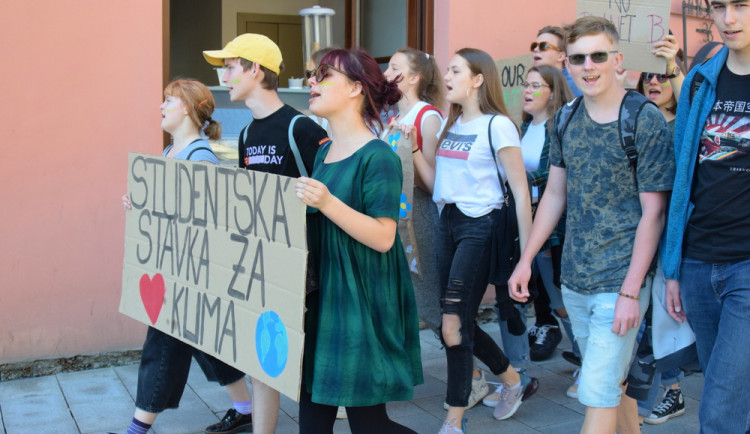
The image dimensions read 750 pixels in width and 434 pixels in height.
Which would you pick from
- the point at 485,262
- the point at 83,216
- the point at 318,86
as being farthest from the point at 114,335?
the point at 318,86

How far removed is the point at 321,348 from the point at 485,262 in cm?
145

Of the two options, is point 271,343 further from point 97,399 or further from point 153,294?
point 97,399

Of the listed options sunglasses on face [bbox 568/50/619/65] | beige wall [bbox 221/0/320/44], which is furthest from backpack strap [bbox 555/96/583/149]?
beige wall [bbox 221/0/320/44]

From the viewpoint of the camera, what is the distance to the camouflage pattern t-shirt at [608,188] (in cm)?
295

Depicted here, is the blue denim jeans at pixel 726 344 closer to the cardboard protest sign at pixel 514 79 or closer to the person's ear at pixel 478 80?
the person's ear at pixel 478 80

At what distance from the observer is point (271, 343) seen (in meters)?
2.77

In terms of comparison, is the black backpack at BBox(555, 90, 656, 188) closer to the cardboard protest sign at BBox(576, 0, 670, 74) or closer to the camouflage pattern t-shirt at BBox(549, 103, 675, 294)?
the camouflage pattern t-shirt at BBox(549, 103, 675, 294)

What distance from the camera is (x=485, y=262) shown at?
3943 millimetres

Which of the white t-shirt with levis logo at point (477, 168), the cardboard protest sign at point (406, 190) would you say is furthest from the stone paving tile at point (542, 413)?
the white t-shirt with levis logo at point (477, 168)

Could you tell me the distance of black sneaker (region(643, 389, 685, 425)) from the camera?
432 centimetres

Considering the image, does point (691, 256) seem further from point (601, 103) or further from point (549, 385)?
point (549, 385)

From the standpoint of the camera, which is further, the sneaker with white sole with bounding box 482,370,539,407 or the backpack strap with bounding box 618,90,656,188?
the sneaker with white sole with bounding box 482,370,539,407

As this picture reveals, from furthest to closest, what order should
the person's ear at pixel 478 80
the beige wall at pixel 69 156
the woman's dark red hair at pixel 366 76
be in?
the beige wall at pixel 69 156, the person's ear at pixel 478 80, the woman's dark red hair at pixel 366 76

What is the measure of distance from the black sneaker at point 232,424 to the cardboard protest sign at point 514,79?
2740 mm
